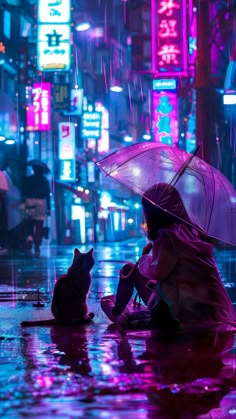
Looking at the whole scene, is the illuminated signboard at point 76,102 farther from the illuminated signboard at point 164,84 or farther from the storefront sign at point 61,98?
the illuminated signboard at point 164,84

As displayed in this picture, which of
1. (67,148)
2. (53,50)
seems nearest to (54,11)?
(53,50)

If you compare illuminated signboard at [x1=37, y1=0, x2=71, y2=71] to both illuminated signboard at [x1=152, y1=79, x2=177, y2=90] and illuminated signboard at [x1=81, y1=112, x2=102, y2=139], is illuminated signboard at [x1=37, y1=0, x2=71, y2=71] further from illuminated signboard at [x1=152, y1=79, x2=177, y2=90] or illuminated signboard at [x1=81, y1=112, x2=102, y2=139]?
illuminated signboard at [x1=81, y1=112, x2=102, y2=139]

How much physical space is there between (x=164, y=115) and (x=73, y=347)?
29.6 metres

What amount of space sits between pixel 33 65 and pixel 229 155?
1121 centimetres

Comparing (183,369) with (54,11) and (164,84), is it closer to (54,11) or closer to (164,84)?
(54,11)

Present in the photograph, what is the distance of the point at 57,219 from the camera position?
43.3 metres

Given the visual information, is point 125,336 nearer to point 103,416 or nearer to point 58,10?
point 103,416

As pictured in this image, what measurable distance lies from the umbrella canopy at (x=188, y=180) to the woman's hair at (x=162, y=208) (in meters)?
0.20

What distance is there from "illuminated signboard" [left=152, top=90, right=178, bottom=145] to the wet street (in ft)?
89.0

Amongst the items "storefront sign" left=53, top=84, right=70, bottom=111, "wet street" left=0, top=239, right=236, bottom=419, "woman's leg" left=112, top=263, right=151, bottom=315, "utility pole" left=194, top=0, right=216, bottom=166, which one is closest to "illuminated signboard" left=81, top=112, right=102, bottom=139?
"storefront sign" left=53, top=84, right=70, bottom=111

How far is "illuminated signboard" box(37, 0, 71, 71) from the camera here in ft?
93.9

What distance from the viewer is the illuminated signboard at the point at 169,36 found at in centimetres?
2662

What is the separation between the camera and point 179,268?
19.6 feet

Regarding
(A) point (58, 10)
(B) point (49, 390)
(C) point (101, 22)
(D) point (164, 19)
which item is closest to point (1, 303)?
(B) point (49, 390)
